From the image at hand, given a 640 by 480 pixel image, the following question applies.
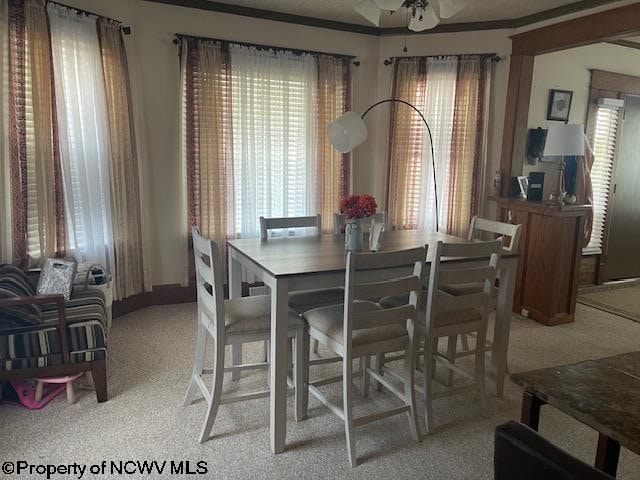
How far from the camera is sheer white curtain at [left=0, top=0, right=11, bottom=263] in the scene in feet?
9.66

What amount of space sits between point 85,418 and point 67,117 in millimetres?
2075

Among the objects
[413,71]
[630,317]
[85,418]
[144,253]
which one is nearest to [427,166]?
[413,71]

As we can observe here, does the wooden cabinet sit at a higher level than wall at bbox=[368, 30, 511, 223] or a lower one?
lower

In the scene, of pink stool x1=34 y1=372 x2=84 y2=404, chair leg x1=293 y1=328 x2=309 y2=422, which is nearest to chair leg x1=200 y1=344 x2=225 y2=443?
chair leg x1=293 y1=328 x2=309 y2=422

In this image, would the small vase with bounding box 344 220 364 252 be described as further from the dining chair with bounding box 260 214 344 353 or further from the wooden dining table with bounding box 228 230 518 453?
the dining chair with bounding box 260 214 344 353

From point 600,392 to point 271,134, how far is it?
3.59m

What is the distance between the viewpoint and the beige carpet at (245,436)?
84.5 inches

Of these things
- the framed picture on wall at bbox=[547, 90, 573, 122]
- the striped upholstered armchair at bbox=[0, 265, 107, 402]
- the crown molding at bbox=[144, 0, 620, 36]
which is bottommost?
the striped upholstered armchair at bbox=[0, 265, 107, 402]

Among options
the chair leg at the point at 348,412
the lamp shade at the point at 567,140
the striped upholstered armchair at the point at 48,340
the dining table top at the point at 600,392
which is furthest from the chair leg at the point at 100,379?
the lamp shade at the point at 567,140

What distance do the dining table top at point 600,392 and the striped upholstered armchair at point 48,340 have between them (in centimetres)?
219

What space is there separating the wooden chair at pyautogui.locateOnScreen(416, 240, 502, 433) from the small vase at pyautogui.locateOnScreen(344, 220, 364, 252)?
477mm

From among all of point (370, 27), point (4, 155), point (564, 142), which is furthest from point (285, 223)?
point (370, 27)

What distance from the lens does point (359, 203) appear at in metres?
2.60

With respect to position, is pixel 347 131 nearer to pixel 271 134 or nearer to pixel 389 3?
pixel 389 3
